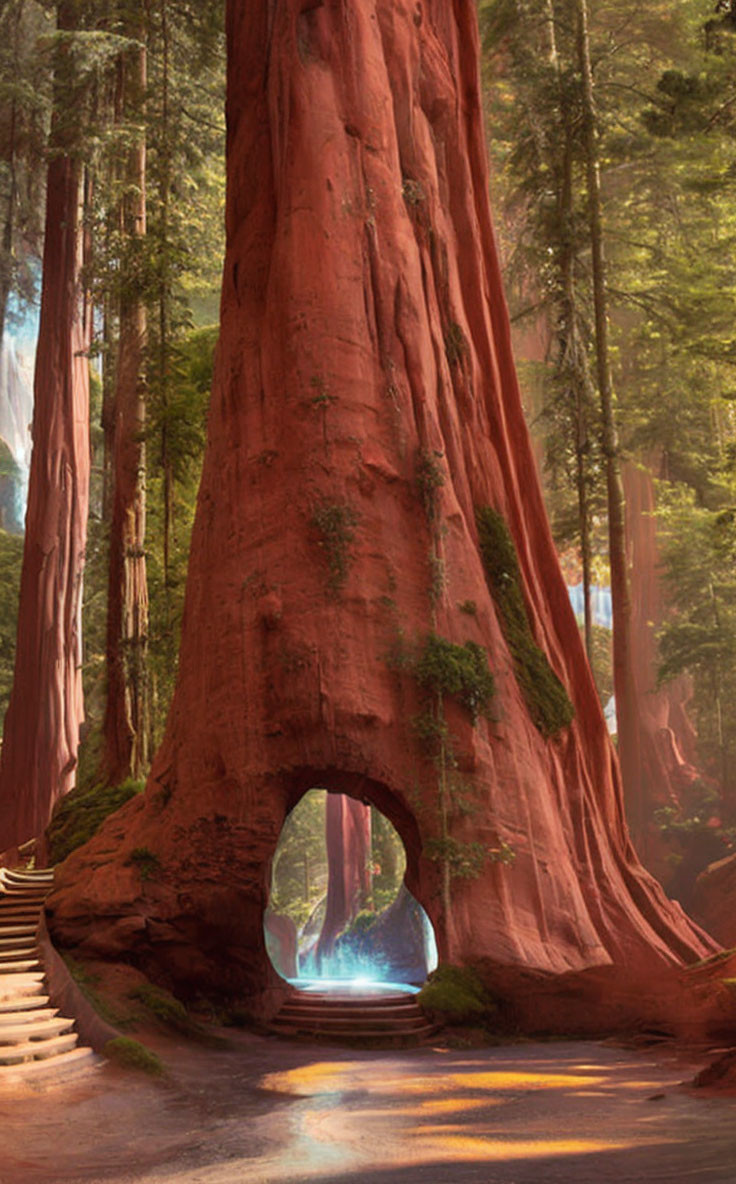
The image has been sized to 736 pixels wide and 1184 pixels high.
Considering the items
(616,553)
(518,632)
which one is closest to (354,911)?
(616,553)

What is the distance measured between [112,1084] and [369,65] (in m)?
14.7

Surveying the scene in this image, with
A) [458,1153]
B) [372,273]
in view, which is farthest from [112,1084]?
[372,273]

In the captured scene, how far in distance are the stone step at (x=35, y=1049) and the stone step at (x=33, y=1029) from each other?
4 cm

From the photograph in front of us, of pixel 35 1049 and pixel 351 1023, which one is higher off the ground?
pixel 35 1049

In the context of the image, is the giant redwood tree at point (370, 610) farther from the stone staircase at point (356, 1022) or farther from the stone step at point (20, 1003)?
the stone step at point (20, 1003)

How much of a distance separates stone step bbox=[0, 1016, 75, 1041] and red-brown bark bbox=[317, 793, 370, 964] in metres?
25.9

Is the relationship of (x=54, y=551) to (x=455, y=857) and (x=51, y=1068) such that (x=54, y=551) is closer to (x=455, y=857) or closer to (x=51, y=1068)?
(x=455, y=857)

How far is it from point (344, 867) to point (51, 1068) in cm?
2820

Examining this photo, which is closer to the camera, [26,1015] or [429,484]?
[26,1015]

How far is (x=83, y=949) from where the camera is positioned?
1359 cm

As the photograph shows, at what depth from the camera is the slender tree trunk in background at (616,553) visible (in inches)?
850

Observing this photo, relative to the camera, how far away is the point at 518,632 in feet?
54.2

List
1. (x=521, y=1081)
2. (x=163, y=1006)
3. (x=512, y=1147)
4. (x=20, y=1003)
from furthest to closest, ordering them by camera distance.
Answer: (x=163, y=1006) < (x=20, y=1003) < (x=521, y=1081) < (x=512, y=1147)

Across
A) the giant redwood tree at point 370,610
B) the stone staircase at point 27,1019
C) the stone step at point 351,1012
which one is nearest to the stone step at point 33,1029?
the stone staircase at point 27,1019
